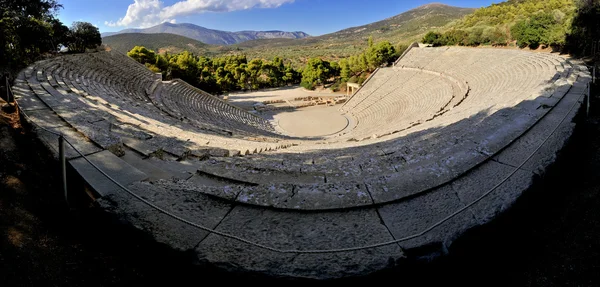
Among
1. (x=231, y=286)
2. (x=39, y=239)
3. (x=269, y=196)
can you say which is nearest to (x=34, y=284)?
(x=39, y=239)

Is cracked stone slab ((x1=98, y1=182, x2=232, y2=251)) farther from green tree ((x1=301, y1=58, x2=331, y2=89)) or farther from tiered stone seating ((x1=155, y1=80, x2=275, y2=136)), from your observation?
green tree ((x1=301, y1=58, x2=331, y2=89))

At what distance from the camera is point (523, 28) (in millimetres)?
27562

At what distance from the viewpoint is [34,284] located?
9.12ft

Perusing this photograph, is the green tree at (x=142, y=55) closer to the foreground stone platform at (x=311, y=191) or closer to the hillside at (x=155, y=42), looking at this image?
the foreground stone platform at (x=311, y=191)

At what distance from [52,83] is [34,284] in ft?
39.7

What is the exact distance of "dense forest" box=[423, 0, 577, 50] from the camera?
79.9 ft

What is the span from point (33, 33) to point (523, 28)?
38305mm

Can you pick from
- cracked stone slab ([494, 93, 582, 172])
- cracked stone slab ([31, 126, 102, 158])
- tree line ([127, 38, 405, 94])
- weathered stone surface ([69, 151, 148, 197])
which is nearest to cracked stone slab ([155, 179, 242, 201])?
weathered stone surface ([69, 151, 148, 197])

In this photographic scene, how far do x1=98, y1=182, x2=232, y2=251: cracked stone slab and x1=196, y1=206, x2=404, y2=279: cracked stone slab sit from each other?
0.46 feet

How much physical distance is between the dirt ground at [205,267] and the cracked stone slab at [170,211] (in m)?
0.10

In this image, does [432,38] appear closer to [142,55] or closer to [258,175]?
[142,55]

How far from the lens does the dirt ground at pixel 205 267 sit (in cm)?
236

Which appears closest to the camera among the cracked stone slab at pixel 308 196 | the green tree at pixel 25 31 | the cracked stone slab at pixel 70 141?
the cracked stone slab at pixel 308 196

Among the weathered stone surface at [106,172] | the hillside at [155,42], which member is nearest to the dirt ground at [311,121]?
the weathered stone surface at [106,172]
